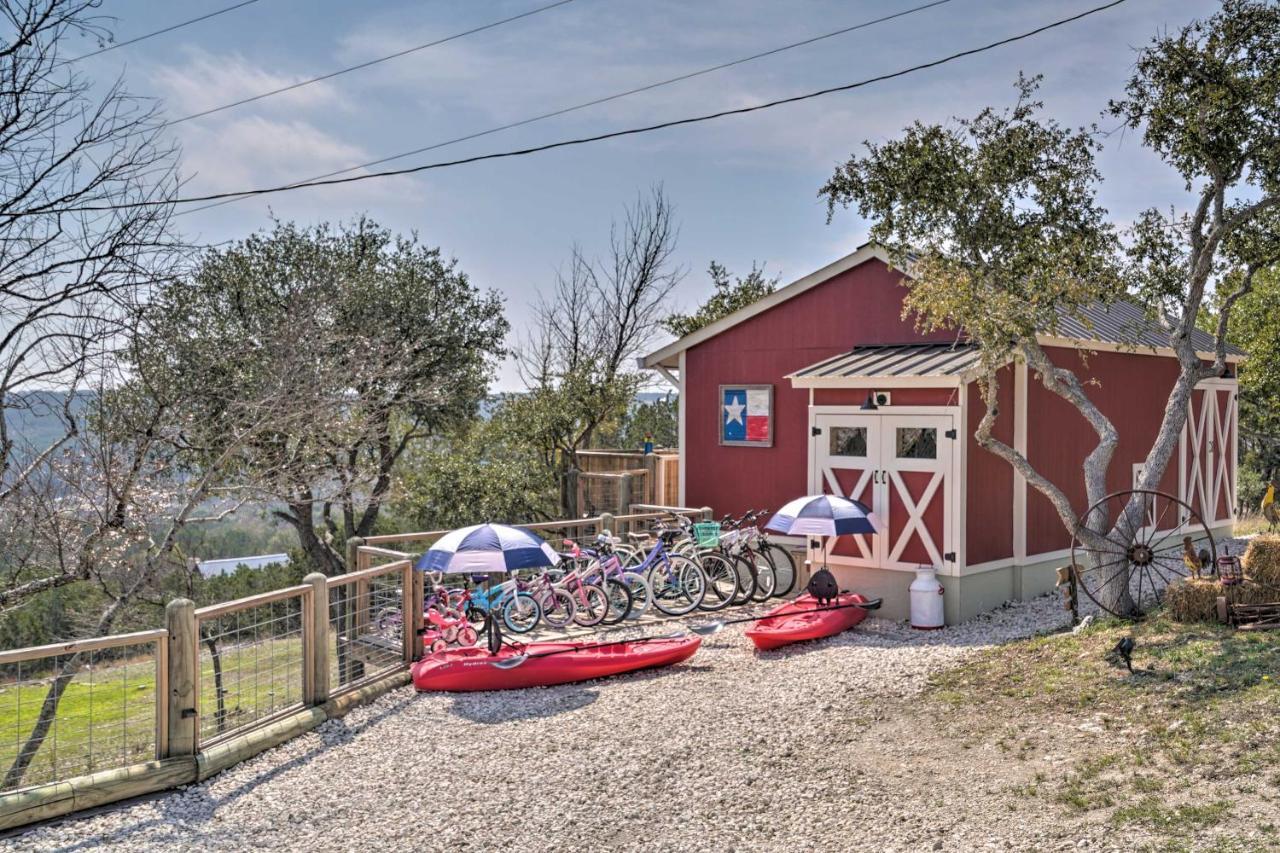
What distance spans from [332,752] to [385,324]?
11.9 meters

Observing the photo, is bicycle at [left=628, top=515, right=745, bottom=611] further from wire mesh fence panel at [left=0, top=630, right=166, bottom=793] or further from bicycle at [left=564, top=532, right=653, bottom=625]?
wire mesh fence panel at [left=0, top=630, right=166, bottom=793]

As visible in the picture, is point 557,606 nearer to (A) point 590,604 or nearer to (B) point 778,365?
(A) point 590,604

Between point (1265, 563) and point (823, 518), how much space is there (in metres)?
4.26

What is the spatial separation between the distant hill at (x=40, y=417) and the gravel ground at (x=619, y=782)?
350 centimetres

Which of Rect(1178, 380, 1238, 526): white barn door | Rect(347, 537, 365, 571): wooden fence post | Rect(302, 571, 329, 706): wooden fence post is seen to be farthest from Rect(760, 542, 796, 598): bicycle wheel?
Rect(1178, 380, 1238, 526): white barn door

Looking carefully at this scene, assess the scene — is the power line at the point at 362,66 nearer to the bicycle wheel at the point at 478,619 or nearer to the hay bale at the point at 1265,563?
the bicycle wheel at the point at 478,619

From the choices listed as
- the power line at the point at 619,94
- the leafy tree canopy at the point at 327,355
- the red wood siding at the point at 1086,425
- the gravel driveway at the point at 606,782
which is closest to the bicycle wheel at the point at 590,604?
the gravel driveway at the point at 606,782

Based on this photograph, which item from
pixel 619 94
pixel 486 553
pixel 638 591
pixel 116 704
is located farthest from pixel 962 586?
pixel 116 704

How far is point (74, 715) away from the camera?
36.2 ft

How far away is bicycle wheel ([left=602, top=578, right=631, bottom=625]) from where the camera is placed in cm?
1134

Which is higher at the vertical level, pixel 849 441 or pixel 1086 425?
pixel 1086 425

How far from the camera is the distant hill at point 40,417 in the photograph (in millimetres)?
8281

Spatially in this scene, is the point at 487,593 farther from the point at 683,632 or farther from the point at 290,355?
the point at 290,355

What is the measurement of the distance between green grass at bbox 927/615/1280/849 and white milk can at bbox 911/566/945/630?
1.41 metres
